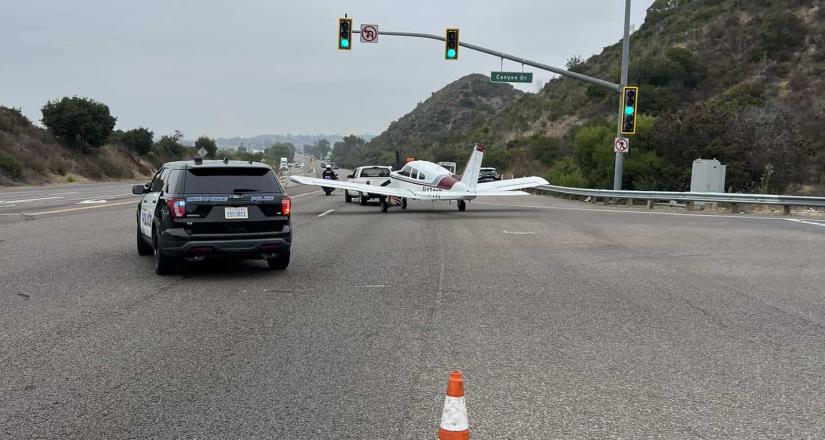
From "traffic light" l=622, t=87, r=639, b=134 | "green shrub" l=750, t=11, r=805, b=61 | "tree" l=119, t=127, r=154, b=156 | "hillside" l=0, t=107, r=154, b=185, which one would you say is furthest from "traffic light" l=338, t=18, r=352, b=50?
"tree" l=119, t=127, r=154, b=156

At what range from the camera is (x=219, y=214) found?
10047mm

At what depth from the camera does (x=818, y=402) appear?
5043mm

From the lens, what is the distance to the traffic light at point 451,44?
25.7 m

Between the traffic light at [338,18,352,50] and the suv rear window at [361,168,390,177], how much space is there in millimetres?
8351

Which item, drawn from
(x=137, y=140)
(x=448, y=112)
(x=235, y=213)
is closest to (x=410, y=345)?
(x=235, y=213)

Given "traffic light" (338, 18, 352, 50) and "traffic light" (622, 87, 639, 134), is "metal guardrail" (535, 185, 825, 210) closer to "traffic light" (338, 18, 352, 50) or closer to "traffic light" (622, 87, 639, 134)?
"traffic light" (622, 87, 639, 134)

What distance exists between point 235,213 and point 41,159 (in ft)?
169

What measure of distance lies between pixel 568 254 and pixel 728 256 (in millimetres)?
2966

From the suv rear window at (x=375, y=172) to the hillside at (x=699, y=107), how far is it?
452 inches

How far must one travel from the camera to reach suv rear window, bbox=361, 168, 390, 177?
3288 cm

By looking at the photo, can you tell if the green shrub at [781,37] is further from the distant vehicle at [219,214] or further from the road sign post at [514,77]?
the distant vehicle at [219,214]

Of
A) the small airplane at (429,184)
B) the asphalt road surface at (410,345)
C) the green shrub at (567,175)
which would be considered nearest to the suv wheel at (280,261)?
the asphalt road surface at (410,345)

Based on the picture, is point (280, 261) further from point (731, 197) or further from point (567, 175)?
point (567, 175)

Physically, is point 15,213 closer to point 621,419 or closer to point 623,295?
point 623,295
